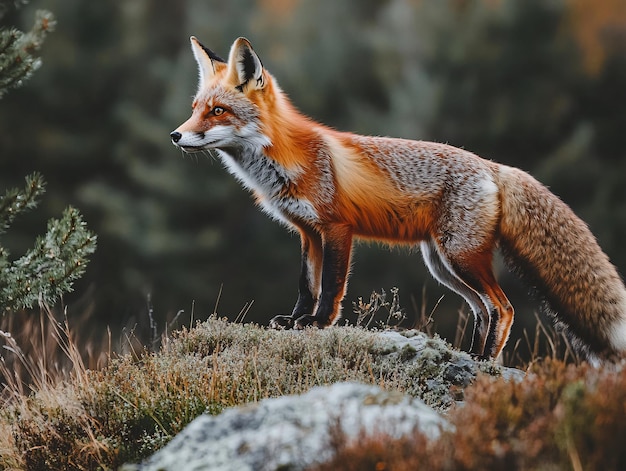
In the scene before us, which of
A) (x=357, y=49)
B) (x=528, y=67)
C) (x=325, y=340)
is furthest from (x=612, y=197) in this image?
(x=325, y=340)

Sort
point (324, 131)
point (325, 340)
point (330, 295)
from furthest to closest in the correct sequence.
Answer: point (324, 131) < point (330, 295) < point (325, 340)

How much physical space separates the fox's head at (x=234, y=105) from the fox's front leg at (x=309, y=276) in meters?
0.82

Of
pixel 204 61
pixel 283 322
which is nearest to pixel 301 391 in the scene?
pixel 283 322

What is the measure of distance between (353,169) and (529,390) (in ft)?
9.03

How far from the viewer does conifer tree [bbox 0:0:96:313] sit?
202 inches

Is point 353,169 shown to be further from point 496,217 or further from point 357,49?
point 357,49

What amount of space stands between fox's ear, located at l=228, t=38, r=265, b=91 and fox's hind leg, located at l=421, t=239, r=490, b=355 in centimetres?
179

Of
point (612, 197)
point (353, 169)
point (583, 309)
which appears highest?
point (353, 169)

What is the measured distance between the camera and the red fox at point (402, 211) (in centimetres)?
541

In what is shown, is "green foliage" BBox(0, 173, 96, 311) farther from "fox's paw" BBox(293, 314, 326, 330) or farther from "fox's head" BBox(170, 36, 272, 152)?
"fox's paw" BBox(293, 314, 326, 330)

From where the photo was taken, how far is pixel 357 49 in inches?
693

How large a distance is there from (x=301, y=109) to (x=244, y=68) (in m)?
11.5

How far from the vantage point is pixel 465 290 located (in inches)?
236

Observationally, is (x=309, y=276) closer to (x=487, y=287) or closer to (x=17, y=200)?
(x=487, y=287)
